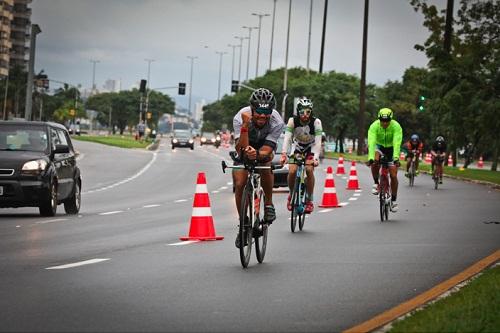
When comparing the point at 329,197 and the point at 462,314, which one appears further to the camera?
the point at 329,197

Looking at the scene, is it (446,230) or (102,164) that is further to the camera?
(102,164)

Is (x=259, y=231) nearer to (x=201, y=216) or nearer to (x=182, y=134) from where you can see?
(x=201, y=216)

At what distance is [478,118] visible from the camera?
38719 millimetres

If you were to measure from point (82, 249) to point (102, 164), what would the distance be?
38136mm

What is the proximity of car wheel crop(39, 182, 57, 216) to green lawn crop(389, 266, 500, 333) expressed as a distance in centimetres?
1111

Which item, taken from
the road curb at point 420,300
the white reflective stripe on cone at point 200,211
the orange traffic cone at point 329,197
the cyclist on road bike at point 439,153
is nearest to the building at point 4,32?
the cyclist on road bike at point 439,153

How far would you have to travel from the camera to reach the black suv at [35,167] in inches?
757

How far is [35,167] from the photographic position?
19391mm

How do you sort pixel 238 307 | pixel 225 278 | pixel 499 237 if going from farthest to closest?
pixel 499 237, pixel 225 278, pixel 238 307

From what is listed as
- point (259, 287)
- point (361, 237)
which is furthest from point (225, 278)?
point (361, 237)

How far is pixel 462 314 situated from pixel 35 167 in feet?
40.8

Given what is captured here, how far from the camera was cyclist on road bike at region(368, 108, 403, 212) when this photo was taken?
777 inches

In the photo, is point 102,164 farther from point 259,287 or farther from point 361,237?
point 259,287

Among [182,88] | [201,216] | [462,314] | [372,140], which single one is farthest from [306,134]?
→ [182,88]
